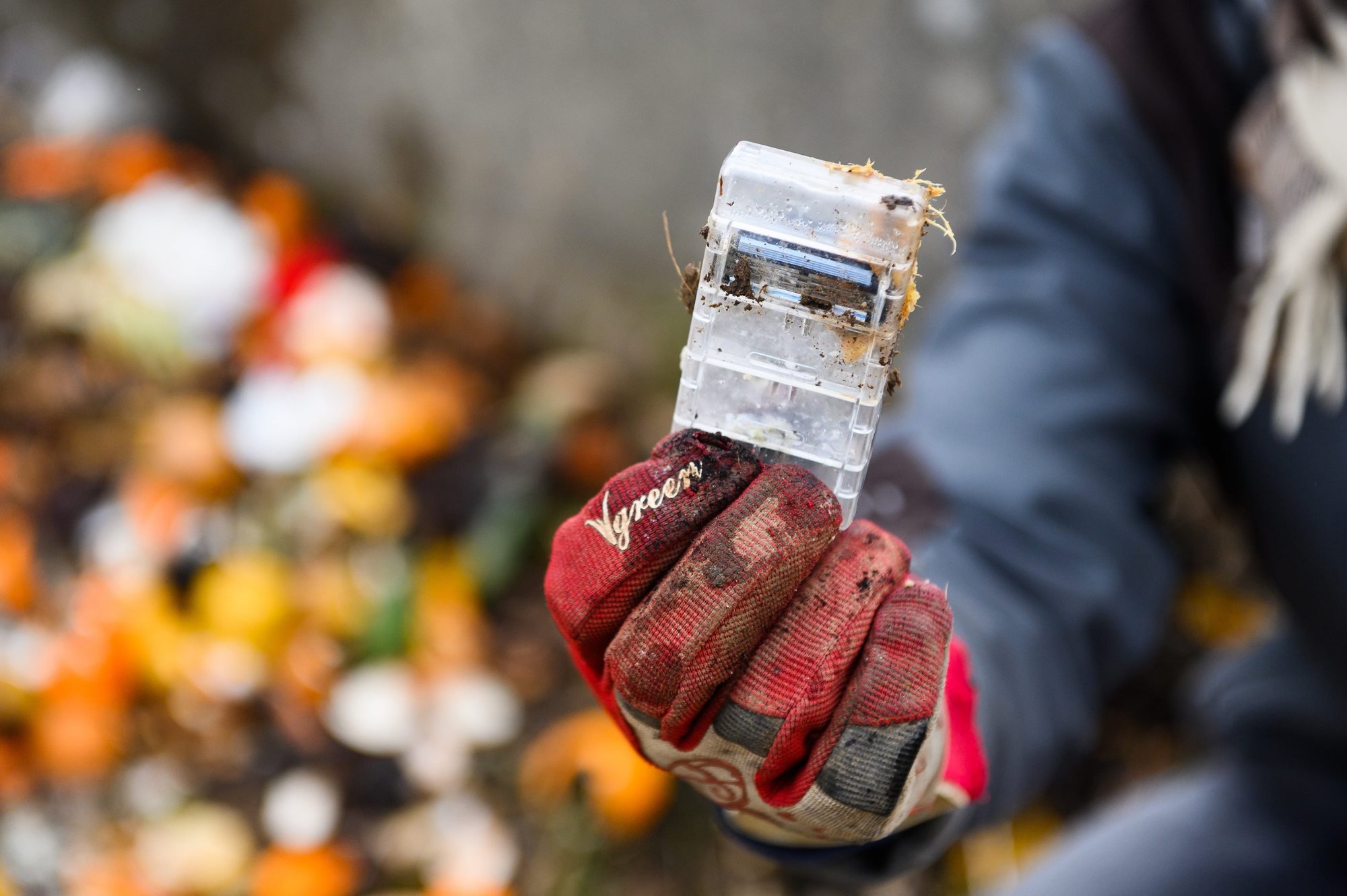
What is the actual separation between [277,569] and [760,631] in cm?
123

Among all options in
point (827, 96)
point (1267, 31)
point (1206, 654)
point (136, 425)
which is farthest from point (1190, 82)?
point (136, 425)

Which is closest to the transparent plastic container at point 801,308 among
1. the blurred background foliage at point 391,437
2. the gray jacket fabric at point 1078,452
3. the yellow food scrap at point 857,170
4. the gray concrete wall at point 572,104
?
the yellow food scrap at point 857,170

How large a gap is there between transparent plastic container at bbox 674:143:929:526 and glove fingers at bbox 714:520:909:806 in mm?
50

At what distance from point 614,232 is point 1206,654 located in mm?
1256

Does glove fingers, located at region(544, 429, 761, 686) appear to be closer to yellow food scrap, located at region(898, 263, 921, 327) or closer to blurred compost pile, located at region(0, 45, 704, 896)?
yellow food scrap, located at region(898, 263, 921, 327)

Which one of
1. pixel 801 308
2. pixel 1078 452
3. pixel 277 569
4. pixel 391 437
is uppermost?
pixel 801 308

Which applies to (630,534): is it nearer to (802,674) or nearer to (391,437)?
(802,674)

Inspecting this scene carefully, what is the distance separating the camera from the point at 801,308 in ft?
1.77

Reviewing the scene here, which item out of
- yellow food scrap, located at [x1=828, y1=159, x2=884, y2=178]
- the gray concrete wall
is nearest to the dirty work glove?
yellow food scrap, located at [x1=828, y1=159, x2=884, y2=178]

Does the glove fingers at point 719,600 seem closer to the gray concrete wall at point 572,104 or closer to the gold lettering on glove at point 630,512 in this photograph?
the gold lettering on glove at point 630,512

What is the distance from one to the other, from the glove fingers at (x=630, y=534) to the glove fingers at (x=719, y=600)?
1cm

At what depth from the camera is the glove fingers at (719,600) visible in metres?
0.51

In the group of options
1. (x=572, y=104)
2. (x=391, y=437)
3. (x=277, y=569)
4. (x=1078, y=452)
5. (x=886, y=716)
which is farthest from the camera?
(x=572, y=104)

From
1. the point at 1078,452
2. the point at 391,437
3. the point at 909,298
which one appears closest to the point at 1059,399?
the point at 1078,452
